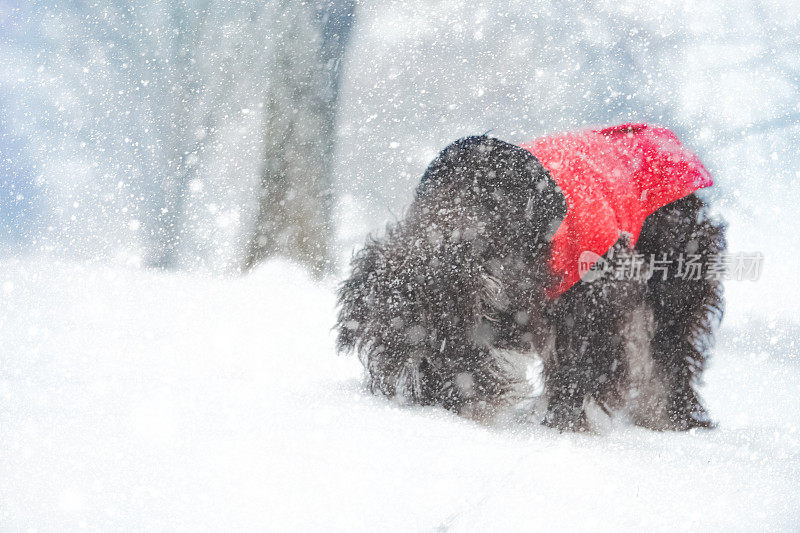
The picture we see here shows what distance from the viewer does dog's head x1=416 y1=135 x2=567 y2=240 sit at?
0.89 meters

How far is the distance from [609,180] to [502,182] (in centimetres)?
20

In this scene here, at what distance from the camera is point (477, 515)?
58 cm

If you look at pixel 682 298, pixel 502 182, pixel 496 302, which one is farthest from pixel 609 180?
pixel 682 298

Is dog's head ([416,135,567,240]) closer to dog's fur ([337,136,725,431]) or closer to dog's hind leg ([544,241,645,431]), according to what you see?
dog's fur ([337,136,725,431])

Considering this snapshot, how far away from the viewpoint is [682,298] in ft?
3.74

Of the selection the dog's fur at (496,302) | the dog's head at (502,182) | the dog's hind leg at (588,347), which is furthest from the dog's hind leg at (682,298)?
the dog's head at (502,182)

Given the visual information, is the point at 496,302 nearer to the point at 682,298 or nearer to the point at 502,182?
the point at 502,182

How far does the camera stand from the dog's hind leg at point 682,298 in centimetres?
108

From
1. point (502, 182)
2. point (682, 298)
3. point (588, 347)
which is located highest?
point (502, 182)

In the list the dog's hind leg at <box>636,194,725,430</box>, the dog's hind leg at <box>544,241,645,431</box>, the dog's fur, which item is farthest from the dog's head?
the dog's hind leg at <box>636,194,725,430</box>

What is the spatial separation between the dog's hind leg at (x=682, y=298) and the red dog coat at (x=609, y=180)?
9cm

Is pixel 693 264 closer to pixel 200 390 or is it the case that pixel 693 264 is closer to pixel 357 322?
pixel 357 322

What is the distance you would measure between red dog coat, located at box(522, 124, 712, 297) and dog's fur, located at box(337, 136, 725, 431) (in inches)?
1.2

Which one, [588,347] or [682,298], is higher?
[682,298]
